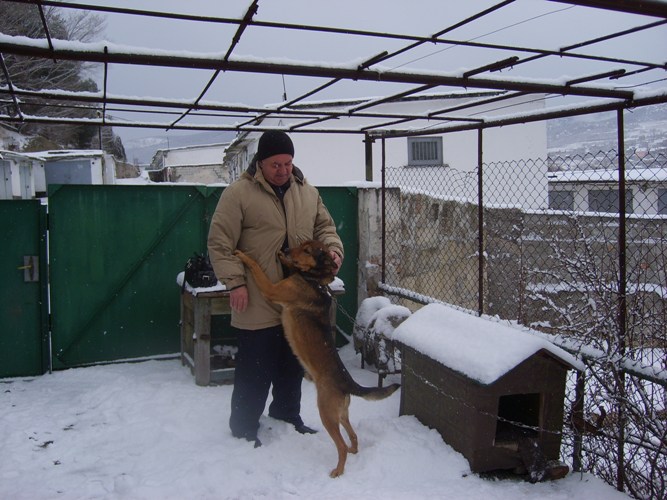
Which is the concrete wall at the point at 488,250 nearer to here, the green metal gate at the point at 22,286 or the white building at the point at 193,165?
the green metal gate at the point at 22,286

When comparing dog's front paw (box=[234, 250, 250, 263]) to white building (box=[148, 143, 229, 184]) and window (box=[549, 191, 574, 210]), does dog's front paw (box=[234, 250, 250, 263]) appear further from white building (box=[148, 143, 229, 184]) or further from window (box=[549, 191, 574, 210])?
white building (box=[148, 143, 229, 184])

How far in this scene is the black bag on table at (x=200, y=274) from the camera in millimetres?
5188

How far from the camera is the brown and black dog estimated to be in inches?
141

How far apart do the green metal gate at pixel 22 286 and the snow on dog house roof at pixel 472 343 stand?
3.67 metres

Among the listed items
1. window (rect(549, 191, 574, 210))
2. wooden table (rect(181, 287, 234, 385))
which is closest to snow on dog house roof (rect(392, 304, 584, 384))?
wooden table (rect(181, 287, 234, 385))

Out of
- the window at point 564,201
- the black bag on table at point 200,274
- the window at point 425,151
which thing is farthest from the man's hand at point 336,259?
the window at point 425,151

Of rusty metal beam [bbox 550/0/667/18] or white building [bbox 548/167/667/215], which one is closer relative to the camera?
rusty metal beam [bbox 550/0/667/18]

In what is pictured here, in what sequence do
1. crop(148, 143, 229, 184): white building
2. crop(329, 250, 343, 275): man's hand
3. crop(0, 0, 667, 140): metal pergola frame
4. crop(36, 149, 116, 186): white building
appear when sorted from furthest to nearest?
crop(148, 143, 229, 184): white building → crop(36, 149, 116, 186): white building → crop(329, 250, 343, 275): man's hand → crop(0, 0, 667, 140): metal pergola frame

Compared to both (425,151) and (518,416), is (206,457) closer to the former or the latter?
(518,416)

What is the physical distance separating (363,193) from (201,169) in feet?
90.4

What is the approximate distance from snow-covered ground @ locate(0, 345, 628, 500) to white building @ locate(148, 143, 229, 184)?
24371 mm

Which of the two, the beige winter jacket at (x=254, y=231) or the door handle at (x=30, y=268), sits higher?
the beige winter jacket at (x=254, y=231)

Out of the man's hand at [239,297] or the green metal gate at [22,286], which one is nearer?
the man's hand at [239,297]

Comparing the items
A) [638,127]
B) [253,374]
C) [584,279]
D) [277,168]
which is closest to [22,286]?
[253,374]
